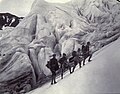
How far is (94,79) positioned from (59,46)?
1.29 meters

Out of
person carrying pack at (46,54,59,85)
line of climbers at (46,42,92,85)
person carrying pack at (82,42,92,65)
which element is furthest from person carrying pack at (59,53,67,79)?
person carrying pack at (82,42,92,65)

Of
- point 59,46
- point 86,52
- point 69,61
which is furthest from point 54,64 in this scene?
point 86,52

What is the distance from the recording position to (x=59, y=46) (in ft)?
28.8

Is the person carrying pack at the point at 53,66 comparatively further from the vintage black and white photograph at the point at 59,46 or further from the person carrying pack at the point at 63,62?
the person carrying pack at the point at 63,62

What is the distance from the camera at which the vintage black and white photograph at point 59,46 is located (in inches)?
316

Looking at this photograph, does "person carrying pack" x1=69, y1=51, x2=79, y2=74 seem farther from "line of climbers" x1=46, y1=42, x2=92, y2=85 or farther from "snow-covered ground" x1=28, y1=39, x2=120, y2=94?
"snow-covered ground" x1=28, y1=39, x2=120, y2=94

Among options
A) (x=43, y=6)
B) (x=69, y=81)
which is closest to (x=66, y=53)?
(x=69, y=81)

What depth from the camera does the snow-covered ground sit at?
25.7 feet

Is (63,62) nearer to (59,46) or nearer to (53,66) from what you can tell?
(53,66)

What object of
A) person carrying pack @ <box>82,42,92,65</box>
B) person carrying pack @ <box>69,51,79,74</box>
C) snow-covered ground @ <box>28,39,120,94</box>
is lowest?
snow-covered ground @ <box>28,39,120,94</box>

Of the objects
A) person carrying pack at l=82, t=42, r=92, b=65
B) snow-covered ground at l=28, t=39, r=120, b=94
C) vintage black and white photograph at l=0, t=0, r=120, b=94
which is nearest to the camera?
snow-covered ground at l=28, t=39, r=120, b=94

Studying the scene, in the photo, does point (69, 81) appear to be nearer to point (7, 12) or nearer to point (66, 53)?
point (66, 53)

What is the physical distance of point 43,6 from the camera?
9.47m

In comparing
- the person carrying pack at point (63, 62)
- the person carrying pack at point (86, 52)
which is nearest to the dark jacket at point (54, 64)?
the person carrying pack at point (63, 62)
